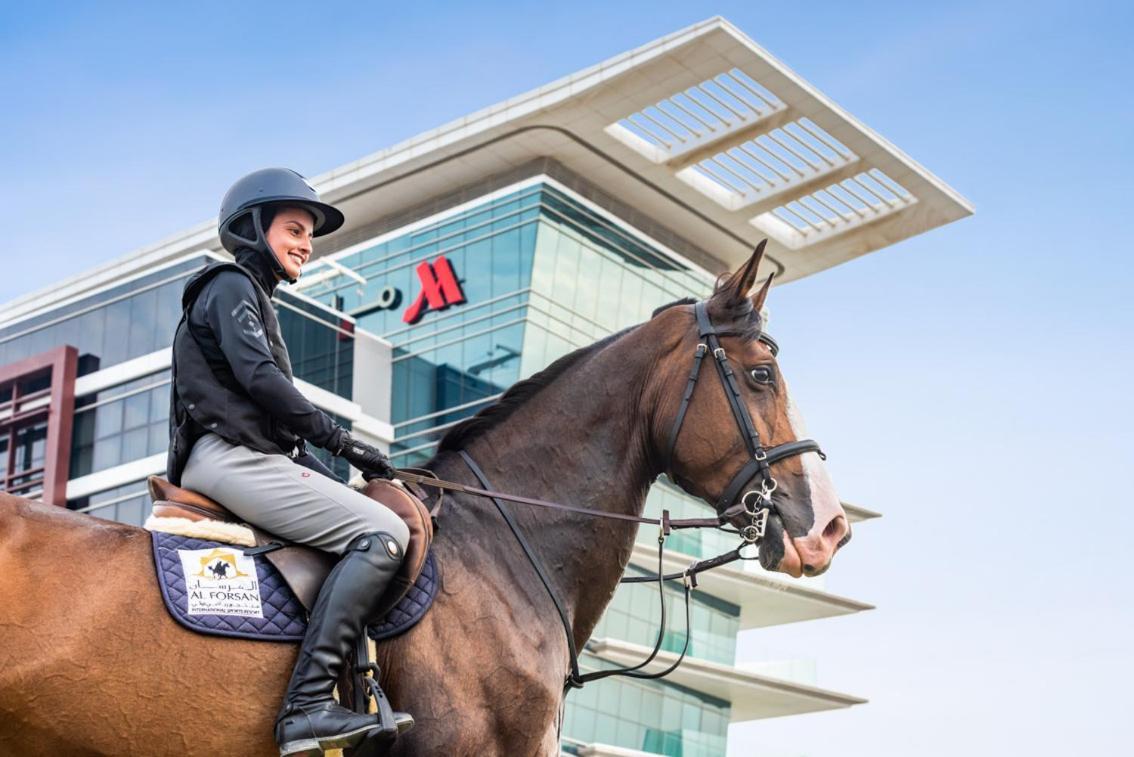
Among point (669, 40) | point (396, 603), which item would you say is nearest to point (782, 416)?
point (396, 603)

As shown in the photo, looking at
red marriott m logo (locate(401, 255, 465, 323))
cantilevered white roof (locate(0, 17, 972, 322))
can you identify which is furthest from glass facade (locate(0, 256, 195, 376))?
red marriott m logo (locate(401, 255, 465, 323))

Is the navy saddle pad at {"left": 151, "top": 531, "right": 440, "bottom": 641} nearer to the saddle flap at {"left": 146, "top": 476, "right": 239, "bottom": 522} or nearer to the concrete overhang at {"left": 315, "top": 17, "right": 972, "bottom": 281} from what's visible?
the saddle flap at {"left": 146, "top": 476, "right": 239, "bottom": 522}

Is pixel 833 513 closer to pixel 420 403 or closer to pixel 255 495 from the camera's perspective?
pixel 255 495

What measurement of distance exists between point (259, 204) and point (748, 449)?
2627mm

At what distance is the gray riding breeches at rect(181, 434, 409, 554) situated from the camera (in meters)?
7.22

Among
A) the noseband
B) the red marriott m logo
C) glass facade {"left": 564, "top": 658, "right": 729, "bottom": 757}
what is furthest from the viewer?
the red marriott m logo

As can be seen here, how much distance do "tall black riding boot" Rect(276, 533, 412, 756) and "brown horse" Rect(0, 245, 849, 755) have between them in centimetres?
17

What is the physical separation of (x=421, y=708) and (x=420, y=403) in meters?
48.0

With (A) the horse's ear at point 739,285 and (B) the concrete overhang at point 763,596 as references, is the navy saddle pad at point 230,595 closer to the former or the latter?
(A) the horse's ear at point 739,285

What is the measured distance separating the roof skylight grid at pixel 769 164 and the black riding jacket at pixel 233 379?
4956 cm

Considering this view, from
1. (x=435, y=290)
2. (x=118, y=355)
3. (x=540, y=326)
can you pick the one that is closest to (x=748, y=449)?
(x=118, y=355)

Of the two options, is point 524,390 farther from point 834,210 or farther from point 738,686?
point 834,210

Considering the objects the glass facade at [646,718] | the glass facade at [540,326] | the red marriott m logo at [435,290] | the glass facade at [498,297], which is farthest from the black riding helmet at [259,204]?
the red marriott m logo at [435,290]

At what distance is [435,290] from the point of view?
2169 inches
